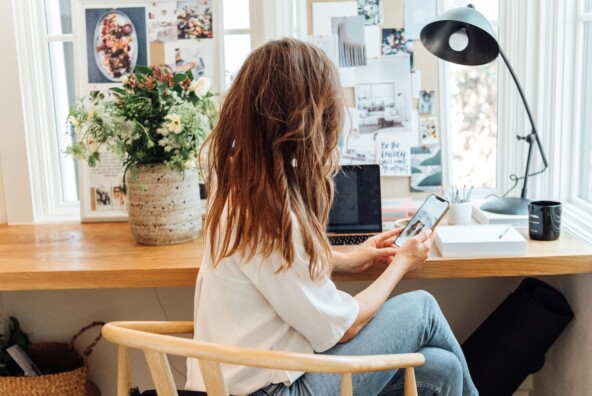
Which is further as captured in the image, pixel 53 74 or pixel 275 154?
pixel 53 74

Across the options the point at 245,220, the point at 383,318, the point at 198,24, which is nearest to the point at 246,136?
the point at 245,220

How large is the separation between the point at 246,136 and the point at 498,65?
1.30 meters

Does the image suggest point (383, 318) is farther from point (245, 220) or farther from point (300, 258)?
point (245, 220)

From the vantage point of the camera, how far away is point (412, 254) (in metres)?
1.64

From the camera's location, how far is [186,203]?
1.96m

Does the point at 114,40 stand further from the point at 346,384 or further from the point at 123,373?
the point at 346,384

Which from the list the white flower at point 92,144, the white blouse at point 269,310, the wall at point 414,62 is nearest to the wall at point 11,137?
the white flower at point 92,144

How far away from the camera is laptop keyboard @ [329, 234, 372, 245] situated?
1.90 meters

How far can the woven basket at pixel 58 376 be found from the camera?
203 cm

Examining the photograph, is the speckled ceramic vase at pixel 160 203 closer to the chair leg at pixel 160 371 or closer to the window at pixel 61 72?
the window at pixel 61 72

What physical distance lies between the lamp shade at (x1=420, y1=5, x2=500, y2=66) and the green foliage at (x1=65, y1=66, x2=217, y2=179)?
66 cm

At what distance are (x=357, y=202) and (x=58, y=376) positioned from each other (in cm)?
106

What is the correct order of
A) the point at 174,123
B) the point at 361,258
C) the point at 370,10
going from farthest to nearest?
the point at 370,10
the point at 174,123
the point at 361,258

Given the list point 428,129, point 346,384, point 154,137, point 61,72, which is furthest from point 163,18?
point 346,384
